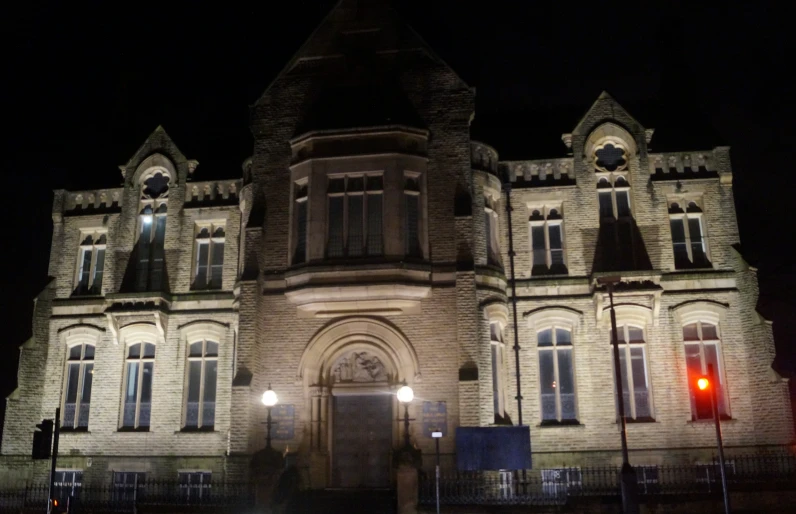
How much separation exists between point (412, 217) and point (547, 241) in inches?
228

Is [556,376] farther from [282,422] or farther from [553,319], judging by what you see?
[282,422]

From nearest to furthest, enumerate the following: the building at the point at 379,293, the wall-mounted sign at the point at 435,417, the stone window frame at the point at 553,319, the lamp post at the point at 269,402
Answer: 1. the lamp post at the point at 269,402
2. the wall-mounted sign at the point at 435,417
3. the building at the point at 379,293
4. the stone window frame at the point at 553,319

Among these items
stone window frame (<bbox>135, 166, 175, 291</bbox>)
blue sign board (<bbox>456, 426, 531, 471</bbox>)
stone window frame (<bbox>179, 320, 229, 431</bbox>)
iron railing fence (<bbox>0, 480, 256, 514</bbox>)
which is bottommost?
iron railing fence (<bbox>0, 480, 256, 514</bbox>)

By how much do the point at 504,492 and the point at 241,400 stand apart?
8.28 meters

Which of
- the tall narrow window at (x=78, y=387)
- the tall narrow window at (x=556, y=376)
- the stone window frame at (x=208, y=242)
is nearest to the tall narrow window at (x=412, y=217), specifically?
the tall narrow window at (x=556, y=376)

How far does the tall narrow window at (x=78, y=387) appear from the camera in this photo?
2736cm

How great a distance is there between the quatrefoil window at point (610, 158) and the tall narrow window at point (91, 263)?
19.4 m

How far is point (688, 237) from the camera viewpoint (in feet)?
85.7

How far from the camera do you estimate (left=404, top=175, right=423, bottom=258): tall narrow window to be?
23.1m

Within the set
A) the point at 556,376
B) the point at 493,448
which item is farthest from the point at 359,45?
the point at 493,448

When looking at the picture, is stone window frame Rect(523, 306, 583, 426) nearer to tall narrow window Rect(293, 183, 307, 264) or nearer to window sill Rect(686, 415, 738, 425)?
window sill Rect(686, 415, 738, 425)

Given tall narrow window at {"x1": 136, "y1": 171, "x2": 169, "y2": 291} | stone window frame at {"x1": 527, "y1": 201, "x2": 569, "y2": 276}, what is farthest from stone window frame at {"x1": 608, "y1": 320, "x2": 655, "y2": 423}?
tall narrow window at {"x1": 136, "y1": 171, "x2": 169, "y2": 291}

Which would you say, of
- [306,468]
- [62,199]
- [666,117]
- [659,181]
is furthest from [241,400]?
[666,117]

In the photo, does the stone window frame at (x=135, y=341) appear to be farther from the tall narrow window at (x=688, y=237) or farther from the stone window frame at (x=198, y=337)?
the tall narrow window at (x=688, y=237)
